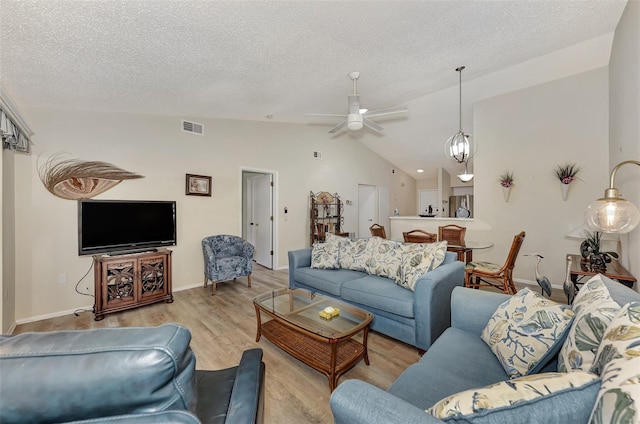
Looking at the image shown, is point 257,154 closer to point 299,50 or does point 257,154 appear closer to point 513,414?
point 299,50

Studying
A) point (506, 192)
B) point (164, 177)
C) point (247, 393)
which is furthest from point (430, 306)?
point (164, 177)

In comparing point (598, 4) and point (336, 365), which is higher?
point (598, 4)

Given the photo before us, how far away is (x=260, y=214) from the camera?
572 cm

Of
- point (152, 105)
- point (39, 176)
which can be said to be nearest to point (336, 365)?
point (152, 105)

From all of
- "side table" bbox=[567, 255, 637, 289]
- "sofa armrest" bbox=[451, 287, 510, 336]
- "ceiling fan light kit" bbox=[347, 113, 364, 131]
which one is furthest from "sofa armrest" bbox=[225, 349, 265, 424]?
"side table" bbox=[567, 255, 637, 289]

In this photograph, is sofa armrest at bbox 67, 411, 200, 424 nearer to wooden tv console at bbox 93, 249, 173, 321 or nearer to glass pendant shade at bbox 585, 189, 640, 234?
glass pendant shade at bbox 585, 189, 640, 234

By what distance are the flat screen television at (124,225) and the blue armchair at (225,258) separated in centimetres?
56

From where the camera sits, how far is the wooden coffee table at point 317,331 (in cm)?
183

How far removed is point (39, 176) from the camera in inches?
118

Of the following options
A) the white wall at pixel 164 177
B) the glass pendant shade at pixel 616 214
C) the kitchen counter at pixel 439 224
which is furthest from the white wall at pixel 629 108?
the white wall at pixel 164 177

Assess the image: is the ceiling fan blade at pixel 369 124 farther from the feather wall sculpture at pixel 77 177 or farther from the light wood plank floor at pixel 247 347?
the feather wall sculpture at pixel 77 177

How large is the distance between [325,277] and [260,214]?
312cm

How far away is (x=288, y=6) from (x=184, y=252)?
3.59 meters

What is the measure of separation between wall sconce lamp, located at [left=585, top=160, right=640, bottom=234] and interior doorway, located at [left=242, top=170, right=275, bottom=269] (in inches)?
181
